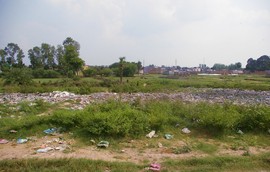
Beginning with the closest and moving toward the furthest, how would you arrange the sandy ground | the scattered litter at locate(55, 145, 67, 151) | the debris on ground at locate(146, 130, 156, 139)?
the sandy ground → the scattered litter at locate(55, 145, 67, 151) → the debris on ground at locate(146, 130, 156, 139)

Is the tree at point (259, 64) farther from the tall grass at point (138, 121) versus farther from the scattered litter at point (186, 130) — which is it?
the scattered litter at point (186, 130)

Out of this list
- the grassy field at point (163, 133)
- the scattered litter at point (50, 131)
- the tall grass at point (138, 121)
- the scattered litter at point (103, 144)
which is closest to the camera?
the grassy field at point (163, 133)

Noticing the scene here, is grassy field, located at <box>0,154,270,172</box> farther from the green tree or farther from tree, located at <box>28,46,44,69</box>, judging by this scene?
tree, located at <box>28,46,44,69</box>

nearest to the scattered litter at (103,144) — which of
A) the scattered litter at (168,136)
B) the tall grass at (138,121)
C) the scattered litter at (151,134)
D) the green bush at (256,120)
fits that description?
the tall grass at (138,121)

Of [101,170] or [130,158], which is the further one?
[130,158]

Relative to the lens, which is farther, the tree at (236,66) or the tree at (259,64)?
the tree at (236,66)

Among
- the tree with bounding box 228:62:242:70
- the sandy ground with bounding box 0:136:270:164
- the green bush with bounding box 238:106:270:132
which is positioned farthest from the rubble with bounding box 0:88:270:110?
the tree with bounding box 228:62:242:70

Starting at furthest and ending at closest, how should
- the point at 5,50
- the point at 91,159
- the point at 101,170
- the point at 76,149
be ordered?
the point at 5,50
the point at 76,149
the point at 91,159
the point at 101,170

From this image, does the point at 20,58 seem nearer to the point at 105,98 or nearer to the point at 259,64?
the point at 105,98

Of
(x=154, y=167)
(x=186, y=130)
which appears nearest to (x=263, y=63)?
(x=186, y=130)

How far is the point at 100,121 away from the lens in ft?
16.3

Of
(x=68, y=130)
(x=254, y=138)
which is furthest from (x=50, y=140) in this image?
(x=254, y=138)

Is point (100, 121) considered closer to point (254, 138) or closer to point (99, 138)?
point (99, 138)

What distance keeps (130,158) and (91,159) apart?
73 centimetres
